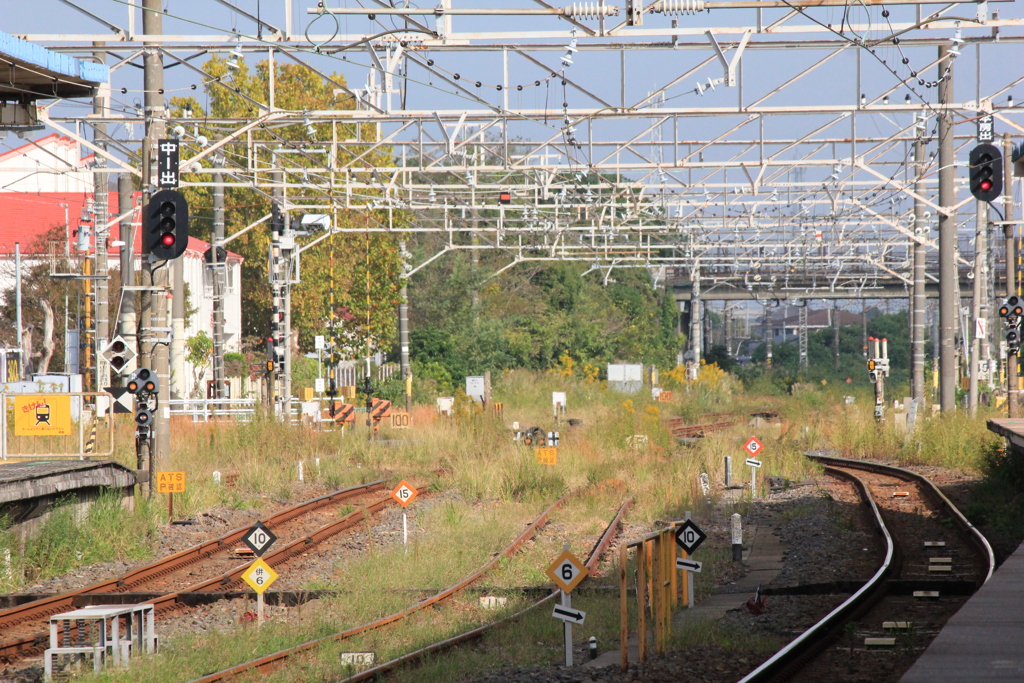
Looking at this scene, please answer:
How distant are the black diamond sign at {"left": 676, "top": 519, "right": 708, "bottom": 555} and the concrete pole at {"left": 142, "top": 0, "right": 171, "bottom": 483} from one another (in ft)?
33.8

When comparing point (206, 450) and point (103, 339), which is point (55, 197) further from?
point (206, 450)

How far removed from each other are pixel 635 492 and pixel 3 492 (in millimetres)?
11886

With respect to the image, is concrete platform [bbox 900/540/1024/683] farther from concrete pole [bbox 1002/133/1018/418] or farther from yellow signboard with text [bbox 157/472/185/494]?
concrete pole [bbox 1002/133/1018/418]

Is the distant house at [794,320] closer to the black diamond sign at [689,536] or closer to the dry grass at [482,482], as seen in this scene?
the dry grass at [482,482]

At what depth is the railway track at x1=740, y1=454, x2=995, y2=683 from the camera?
9781 mm

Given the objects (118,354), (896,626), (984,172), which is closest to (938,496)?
(984,172)

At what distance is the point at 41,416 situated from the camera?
18953mm

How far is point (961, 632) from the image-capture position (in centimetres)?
646

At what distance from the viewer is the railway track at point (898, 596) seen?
32.1ft

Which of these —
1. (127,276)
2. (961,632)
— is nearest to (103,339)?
(127,276)

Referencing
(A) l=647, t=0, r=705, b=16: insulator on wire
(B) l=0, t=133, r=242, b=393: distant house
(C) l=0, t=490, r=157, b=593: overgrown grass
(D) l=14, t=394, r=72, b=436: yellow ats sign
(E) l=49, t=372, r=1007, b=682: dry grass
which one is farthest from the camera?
(B) l=0, t=133, r=242, b=393: distant house

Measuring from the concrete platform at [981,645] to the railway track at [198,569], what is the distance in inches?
324

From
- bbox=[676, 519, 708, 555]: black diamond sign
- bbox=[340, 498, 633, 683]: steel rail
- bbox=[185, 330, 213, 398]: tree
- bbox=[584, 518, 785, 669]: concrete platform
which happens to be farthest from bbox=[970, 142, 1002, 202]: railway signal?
bbox=[185, 330, 213, 398]: tree

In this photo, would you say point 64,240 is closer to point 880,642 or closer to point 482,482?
point 482,482
